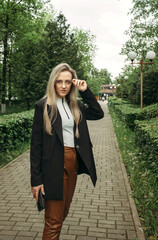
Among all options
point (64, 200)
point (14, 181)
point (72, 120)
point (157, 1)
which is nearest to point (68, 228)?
point (64, 200)

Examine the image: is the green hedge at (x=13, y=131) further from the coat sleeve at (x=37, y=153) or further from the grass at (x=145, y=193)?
the coat sleeve at (x=37, y=153)

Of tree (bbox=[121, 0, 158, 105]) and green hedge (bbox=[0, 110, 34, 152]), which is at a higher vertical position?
tree (bbox=[121, 0, 158, 105])

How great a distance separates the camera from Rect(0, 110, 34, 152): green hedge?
24.4 ft

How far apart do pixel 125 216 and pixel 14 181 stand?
2.66m

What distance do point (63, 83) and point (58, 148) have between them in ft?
2.09

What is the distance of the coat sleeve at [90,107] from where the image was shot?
2.67m

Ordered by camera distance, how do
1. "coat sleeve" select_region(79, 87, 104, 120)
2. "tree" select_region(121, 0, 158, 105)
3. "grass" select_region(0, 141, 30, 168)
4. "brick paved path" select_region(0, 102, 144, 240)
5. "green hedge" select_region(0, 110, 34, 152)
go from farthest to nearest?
"tree" select_region(121, 0, 158, 105), "green hedge" select_region(0, 110, 34, 152), "grass" select_region(0, 141, 30, 168), "brick paved path" select_region(0, 102, 144, 240), "coat sleeve" select_region(79, 87, 104, 120)

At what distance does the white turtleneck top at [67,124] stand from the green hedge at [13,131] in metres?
4.91

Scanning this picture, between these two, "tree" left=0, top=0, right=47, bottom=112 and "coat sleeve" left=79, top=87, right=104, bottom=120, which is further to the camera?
"tree" left=0, top=0, right=47, bottom=112

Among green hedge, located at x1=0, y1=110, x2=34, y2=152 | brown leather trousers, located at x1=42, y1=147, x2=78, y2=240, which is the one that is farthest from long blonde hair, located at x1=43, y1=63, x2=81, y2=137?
green hedge, located at x1=0, y1=110, x2=34, y2=152

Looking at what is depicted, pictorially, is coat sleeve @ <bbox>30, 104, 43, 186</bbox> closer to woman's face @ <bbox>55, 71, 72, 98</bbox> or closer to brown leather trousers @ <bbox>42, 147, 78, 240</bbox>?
brown leather trousers @ <bbox>42, 147, 78, 240</bbox>

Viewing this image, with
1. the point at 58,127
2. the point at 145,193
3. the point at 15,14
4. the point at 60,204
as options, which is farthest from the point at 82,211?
the point at 15,14

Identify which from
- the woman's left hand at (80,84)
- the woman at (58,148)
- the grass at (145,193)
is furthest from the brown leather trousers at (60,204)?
the grass at (145,193)

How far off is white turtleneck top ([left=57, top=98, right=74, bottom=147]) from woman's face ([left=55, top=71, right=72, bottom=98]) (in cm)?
9
